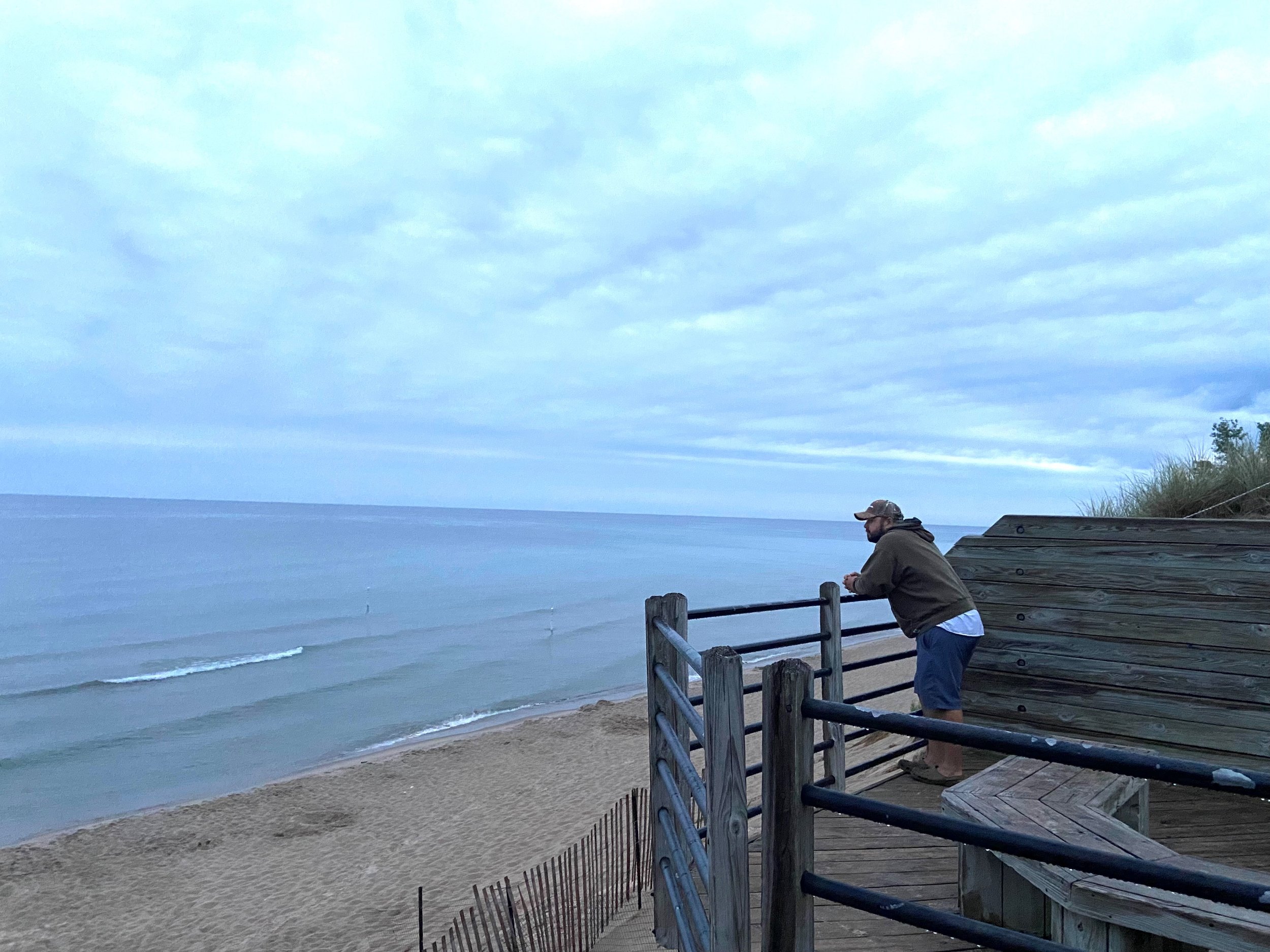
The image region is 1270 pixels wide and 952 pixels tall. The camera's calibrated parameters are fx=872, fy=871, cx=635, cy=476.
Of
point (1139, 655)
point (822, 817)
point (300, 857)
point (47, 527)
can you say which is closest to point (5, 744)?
point (300, 857)

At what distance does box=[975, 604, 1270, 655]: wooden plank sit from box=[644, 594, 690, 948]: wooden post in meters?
2.83

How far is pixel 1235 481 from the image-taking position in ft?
34.3

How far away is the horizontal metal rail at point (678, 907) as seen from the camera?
123 inches

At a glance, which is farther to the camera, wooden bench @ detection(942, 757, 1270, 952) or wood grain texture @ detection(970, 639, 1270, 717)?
wood grain texture @ detection(970, 639, 1270, 717)

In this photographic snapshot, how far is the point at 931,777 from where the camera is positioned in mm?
5113

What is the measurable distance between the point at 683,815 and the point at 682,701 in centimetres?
41

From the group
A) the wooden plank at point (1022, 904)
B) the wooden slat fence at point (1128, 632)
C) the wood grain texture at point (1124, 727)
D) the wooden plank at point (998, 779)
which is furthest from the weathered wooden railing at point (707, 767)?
the wooden slat fence at point (1128, 632)

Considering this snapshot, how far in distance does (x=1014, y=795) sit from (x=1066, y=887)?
2.48 ft

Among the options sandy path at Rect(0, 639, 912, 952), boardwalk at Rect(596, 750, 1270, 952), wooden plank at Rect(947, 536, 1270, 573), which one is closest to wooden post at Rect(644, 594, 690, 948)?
boardwalk at Rect(596, 750, 1270, 952)

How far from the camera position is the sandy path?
9.59 m

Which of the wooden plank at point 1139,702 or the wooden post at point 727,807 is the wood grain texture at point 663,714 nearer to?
the wooden post at point 727,807

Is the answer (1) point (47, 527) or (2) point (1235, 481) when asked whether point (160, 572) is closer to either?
(2) point (1235, 481)

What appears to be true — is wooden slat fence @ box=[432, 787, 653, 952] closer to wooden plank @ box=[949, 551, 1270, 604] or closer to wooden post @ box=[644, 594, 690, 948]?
wooden post @ box=[644, 594, 690, 948]

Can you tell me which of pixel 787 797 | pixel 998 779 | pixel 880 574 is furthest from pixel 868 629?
pixel 787 797
